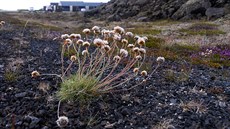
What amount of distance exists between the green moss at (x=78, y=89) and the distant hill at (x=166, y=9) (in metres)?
40.8

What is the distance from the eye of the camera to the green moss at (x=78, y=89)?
5645 millimetres

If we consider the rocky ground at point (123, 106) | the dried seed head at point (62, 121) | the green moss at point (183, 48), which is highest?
the dried seed head at point (62, 121)

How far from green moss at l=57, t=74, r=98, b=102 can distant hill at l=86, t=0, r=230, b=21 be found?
40792 mm

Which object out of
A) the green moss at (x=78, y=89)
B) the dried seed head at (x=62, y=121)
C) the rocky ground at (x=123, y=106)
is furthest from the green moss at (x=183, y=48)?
the dried seed head at (x=62, y=121)

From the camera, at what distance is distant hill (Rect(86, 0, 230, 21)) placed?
47094mm

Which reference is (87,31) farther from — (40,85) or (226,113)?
(226,113)

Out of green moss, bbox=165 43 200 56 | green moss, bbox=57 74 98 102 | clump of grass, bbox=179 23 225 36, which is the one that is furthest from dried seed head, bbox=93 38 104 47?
clump of grass, bbox=179 23 225 36

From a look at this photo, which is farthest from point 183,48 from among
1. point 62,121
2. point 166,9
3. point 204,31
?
point 166,9

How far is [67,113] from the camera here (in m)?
5.25

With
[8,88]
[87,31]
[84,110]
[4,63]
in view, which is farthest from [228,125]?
[4,63]

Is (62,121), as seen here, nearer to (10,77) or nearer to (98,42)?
(98,42)

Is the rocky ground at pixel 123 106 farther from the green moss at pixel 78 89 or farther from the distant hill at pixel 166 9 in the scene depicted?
the distant hill at pixel 166 9

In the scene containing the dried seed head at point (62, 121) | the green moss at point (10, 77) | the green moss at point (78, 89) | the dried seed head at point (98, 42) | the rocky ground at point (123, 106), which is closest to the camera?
the dried seed head at point (62, 121)

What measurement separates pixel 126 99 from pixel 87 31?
4.12 feet
